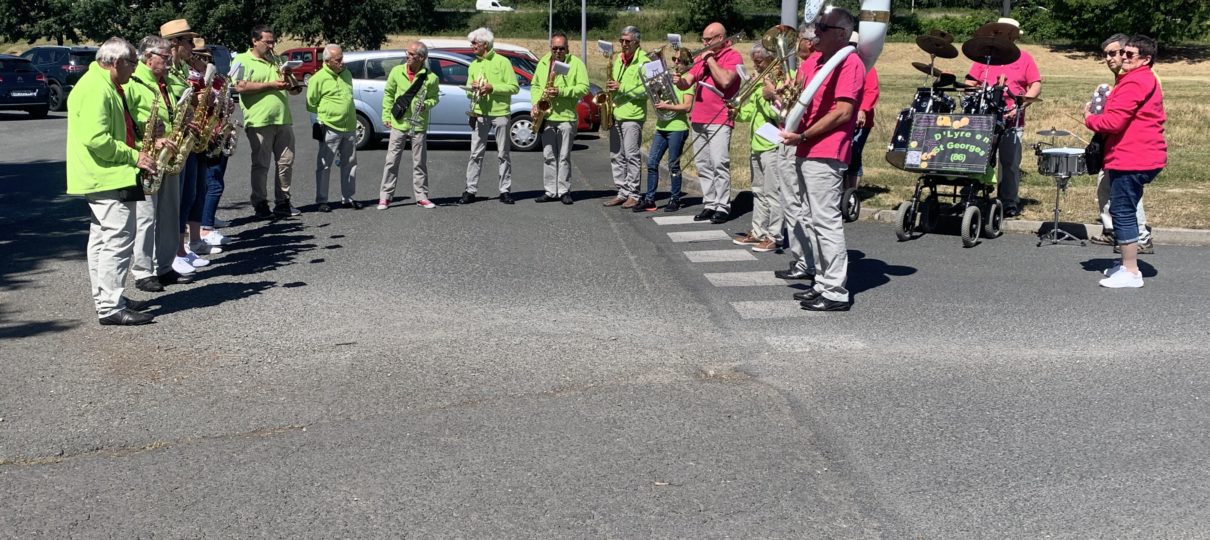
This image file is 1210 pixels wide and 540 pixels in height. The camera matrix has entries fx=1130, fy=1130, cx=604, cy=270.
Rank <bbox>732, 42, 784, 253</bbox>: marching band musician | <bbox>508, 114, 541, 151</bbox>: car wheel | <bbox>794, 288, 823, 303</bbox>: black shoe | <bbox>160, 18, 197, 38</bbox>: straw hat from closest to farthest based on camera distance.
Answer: <bbox>794, 288, 823, 303</bbox>: black shoe < <bbox>160, 18, 197, 38</bbox>: straw hat < <bbox>732, 42, 784, 253</bbox>: marching band musician < <bbox>508, 114, 541, 151</bbox>: car wheel

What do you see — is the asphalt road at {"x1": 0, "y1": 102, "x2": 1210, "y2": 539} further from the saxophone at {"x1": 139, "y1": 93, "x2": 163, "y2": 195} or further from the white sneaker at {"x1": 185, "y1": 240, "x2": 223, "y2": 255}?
the saxophone at {"x1": 139, "y1": 93, "x2": 163, "y2": 195}

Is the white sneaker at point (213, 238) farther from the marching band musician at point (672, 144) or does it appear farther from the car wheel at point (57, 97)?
the car wheel at point (57, 97)

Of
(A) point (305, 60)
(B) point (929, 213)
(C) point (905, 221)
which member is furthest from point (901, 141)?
(A) point (305, 60)

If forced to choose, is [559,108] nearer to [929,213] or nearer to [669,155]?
[669,155]

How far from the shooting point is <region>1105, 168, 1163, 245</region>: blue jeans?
8.57m

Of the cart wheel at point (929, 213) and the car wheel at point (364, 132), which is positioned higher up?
the car wheel at point (364, 132)

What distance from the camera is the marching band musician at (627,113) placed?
12.2 meters

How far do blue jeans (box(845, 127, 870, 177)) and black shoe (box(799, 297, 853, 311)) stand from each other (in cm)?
406

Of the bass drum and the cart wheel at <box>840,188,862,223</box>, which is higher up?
the bass drum

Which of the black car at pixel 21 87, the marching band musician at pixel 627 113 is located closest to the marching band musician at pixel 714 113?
the marching band musician at pixel 627 113

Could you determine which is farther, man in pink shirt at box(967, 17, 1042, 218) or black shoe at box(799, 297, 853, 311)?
man in pink shirt at box(967, 17, 1042, 218)

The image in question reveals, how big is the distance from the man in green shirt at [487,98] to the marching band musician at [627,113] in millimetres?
1182

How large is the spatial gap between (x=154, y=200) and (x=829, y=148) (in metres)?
4.79

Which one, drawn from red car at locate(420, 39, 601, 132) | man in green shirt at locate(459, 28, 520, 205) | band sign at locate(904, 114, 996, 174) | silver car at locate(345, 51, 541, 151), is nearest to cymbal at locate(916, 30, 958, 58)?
band sign at locate(904, 114, 996, 174)
